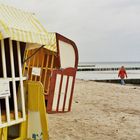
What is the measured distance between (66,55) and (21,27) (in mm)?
→ 4363

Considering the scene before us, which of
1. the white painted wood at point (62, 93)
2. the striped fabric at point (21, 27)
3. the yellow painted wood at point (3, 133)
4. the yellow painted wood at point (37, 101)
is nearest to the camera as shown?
the striped fabric at point (21, 27)

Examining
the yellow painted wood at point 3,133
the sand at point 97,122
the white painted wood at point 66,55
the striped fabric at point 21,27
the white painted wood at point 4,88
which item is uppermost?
the striped fabric at point 21,27

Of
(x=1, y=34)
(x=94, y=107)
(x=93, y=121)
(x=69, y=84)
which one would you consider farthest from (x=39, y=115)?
(x=94, y=107)

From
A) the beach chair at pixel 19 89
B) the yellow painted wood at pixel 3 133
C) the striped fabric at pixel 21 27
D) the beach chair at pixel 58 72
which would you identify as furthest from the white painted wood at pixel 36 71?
the yellow painted wood at pixel 3 133

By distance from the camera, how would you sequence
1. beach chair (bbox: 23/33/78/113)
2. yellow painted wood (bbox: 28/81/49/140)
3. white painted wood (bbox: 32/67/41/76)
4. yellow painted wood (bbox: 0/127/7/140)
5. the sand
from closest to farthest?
yellow painted wood (bbox: 0/127/7/140), yellow painted wood (bbox: 28/81/49/140), the sand, beach chair (bbox: 23/33/78/113), white painted wood (bbox: 32/67/41/76)

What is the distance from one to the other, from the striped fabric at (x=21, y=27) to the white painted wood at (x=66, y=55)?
132 inches

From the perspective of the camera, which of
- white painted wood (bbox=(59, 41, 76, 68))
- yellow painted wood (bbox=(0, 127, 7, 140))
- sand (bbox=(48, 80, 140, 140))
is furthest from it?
white painted wood (bbox=(59, 41, 76, 68))

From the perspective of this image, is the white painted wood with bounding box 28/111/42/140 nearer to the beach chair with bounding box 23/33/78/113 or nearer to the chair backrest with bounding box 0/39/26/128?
the chair backrest with bounding box 0/39/26/128

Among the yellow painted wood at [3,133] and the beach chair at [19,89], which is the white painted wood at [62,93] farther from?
the yellow painted wood at [3,133]

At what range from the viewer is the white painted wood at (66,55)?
361 inches

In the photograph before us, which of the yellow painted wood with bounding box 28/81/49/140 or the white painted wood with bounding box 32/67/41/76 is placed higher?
the white painted wood with bounding box 32/67/41/76

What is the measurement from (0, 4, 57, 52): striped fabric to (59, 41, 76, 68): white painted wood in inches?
132

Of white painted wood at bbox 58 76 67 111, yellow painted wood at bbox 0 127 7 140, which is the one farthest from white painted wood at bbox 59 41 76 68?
yellow painted wood at bbox 0 127 7 140

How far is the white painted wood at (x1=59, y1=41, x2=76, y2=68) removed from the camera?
917 centimetres
